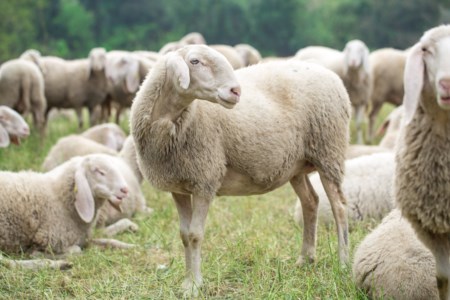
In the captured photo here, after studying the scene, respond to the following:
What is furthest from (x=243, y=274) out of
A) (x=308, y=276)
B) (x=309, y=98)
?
(x=309, y=98)

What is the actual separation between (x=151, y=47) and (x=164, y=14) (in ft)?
8.35

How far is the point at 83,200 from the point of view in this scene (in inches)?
236

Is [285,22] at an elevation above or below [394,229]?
below

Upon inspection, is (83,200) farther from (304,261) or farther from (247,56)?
(247,56)

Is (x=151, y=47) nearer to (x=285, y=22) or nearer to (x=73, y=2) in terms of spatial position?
(x=73, y=2)

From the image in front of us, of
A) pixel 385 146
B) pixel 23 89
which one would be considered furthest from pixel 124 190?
pixel 23 89

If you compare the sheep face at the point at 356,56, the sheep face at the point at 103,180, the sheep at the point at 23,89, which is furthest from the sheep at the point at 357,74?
the sheep face at the point at 103,180

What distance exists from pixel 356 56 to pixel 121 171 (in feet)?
16.2

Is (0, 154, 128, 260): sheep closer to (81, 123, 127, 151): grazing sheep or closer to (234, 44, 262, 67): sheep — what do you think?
(81, 123, 127, 151): grazing sheep

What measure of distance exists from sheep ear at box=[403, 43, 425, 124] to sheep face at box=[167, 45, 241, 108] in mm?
Result: 1102

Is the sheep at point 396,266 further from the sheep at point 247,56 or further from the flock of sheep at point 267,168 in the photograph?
the sheep at point 247,56

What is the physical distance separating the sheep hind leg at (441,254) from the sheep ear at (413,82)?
706 mm

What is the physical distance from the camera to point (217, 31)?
35656mm

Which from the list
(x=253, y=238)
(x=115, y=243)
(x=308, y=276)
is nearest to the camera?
(x=308, y=276)
